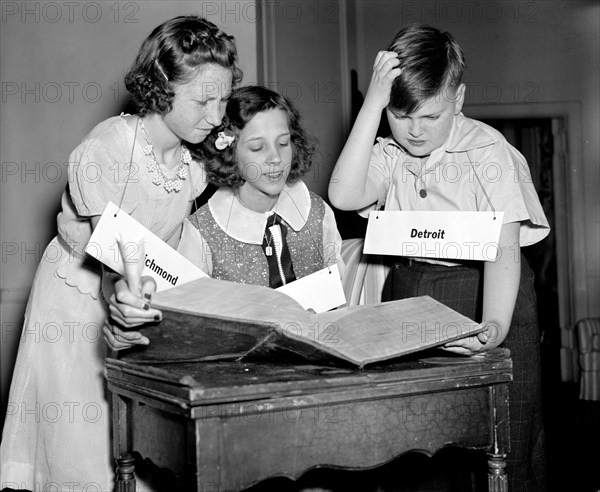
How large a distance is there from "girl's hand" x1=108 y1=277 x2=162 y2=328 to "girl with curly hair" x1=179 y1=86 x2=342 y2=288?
0.62 metres

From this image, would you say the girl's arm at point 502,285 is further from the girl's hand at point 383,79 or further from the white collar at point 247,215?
the white collar at point 247,215

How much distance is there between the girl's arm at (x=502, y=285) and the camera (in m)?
1.43

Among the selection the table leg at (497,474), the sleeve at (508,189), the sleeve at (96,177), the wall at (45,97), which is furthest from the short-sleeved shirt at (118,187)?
the table leg at (497,474)

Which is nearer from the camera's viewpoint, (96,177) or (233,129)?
(96,177)

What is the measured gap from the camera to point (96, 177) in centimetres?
169

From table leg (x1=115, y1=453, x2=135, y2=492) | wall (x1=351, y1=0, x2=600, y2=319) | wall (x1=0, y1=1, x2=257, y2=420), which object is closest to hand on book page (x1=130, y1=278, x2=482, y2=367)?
table leg (x1=115, y1=453, x2=135, y2=492)

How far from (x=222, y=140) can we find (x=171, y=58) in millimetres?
234

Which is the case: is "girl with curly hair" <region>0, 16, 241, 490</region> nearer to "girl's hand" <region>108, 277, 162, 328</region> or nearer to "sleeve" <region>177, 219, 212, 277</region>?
"sleeve" <region>177, 219, 212, 277</region>

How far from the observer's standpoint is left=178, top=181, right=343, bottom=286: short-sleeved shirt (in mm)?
1851

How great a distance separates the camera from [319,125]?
133 inches

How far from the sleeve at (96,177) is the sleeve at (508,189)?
0.78 m

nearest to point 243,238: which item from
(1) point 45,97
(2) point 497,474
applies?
(2) point 497,474

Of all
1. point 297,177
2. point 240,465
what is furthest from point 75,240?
point 240,465

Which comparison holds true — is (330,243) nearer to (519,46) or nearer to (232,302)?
(232,302)
